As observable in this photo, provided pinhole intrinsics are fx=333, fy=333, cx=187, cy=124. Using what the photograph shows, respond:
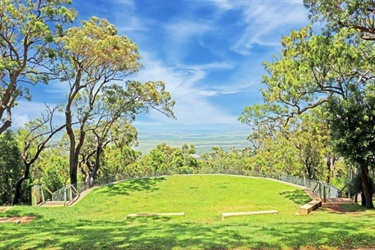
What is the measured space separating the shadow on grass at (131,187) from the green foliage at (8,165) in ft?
24.3

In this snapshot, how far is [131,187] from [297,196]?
1096 centimetres

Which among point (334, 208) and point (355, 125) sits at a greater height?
point (355, 125)

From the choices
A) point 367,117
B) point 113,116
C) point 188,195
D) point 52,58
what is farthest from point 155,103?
point 367,117

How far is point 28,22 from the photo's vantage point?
42.4 feet

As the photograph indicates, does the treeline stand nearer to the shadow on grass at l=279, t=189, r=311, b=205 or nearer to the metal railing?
the shadow on grass at l=279, t=189, r=311, b=205

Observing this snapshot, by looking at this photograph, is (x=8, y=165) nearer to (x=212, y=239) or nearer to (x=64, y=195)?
(x=64, y=195)

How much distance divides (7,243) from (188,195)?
553 inches

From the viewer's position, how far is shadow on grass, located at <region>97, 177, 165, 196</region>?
70.7ft

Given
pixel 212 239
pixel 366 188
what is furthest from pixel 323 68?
pixel 212 239

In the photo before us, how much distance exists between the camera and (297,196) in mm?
18391

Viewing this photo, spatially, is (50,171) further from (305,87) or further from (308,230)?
(308,230)

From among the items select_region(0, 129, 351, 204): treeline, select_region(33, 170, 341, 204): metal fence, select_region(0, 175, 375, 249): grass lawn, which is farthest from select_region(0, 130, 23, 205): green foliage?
select_region(0, 175, 375, 249): grass lawn

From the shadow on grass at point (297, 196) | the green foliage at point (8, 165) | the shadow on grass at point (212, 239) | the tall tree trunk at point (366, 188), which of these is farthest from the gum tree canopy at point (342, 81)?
the green foliage at point (8, 165)

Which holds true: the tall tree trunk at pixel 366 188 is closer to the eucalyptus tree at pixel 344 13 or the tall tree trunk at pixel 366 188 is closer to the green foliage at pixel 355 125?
the green foliage at pixel 355 125
